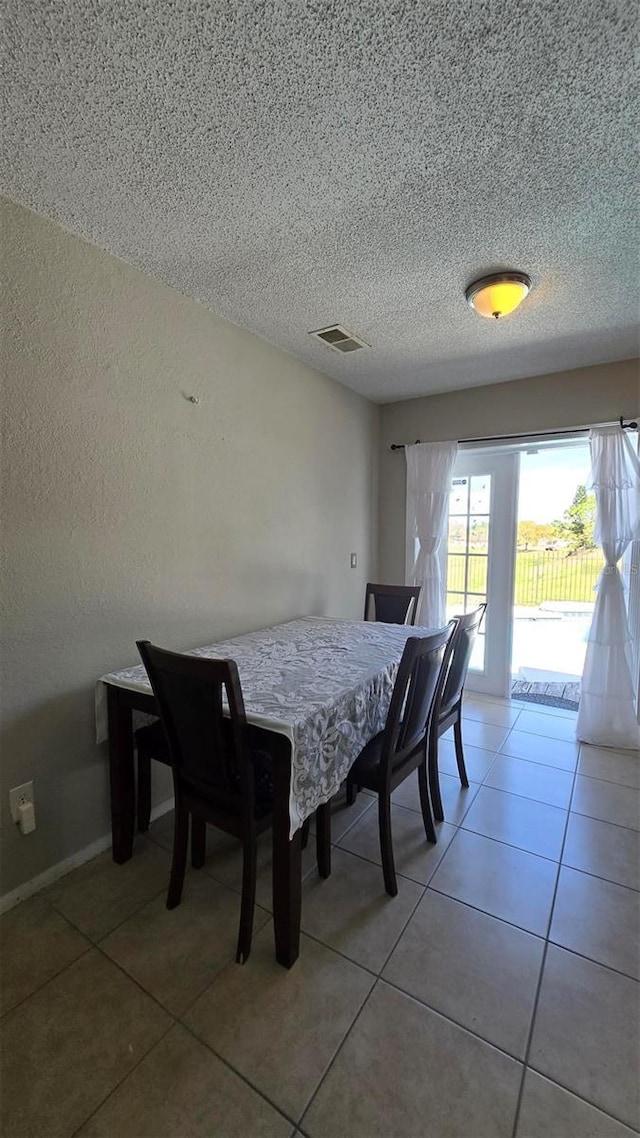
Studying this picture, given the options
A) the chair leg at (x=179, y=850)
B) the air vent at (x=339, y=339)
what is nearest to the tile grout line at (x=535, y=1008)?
the chair leg at (x=179, y=850)

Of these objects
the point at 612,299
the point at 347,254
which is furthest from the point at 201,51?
the point at 612,299

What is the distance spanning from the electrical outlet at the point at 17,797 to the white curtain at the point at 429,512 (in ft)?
8.77

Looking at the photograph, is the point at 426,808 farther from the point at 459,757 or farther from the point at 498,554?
the point at 498,554

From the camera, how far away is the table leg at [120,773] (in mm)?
1664

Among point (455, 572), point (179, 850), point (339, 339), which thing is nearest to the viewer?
point (179, 850)

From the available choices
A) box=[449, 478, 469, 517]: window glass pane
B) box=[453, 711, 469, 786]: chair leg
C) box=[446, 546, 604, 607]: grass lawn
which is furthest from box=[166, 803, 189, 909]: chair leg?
box=[449, 478, 469, 517]: window glass pane

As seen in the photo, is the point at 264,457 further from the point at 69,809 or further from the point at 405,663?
the point at 69,809

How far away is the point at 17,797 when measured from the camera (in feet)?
5.05

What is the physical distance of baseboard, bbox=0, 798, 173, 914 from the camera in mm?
1528

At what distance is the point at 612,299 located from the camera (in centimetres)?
210

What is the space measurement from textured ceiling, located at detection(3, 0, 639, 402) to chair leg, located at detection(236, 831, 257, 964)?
200cm

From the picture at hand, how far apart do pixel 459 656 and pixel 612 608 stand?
135 centimetres

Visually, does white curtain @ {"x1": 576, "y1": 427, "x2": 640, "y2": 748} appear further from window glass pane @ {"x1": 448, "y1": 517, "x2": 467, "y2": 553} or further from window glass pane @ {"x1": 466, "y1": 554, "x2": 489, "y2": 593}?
window glass pane @ {"x1": 448, "y1": 517, "x2": 467, "y2": 553}

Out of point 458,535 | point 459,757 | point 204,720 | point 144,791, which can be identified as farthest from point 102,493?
point 458,535
